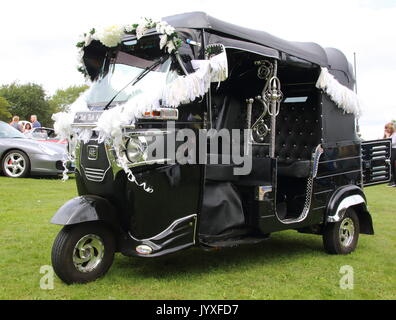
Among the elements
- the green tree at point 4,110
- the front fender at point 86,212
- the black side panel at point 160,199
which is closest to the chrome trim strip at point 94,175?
the front fender at point 86,212

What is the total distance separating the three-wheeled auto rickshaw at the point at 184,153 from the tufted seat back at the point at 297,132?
52mm

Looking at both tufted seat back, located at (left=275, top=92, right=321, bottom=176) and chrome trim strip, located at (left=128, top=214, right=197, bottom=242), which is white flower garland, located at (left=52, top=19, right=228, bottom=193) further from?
tufted seat back, located at (left=275, top=92, right=321, bottom=176)

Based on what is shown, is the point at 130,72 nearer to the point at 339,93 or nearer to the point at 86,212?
the point at 86,212

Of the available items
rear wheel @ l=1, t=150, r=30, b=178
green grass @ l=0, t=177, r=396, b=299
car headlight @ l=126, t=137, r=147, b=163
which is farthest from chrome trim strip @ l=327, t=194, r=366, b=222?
rear wheel @ l=1, t=150, r=30, b=178

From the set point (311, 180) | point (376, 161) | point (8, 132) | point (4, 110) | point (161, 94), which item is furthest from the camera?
point (4, 110)

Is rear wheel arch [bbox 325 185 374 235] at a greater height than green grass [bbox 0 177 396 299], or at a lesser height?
greater

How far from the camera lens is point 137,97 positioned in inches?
180

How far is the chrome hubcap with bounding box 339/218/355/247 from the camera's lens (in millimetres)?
6320

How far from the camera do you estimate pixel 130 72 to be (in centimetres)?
496

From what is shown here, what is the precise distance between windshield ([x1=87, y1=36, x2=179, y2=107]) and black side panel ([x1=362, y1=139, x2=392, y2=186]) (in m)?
3.34

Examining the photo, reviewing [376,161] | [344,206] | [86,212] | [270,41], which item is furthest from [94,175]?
[376,161]

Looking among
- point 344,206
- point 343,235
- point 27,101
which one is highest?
point 27,101

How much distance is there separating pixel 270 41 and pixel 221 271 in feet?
8.09

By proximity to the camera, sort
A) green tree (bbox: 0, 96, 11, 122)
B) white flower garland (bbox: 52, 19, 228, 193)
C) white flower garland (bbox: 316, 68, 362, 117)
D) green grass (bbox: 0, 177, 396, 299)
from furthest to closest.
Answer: green tree (bbox: 0, 96, 11, 122) → white flower garland (bbox: 316, 68, 362, 117) → green grass (bbox: 0, 177, 396, 299) → white flower garland (bbox: 52, 19, 228, 193)
